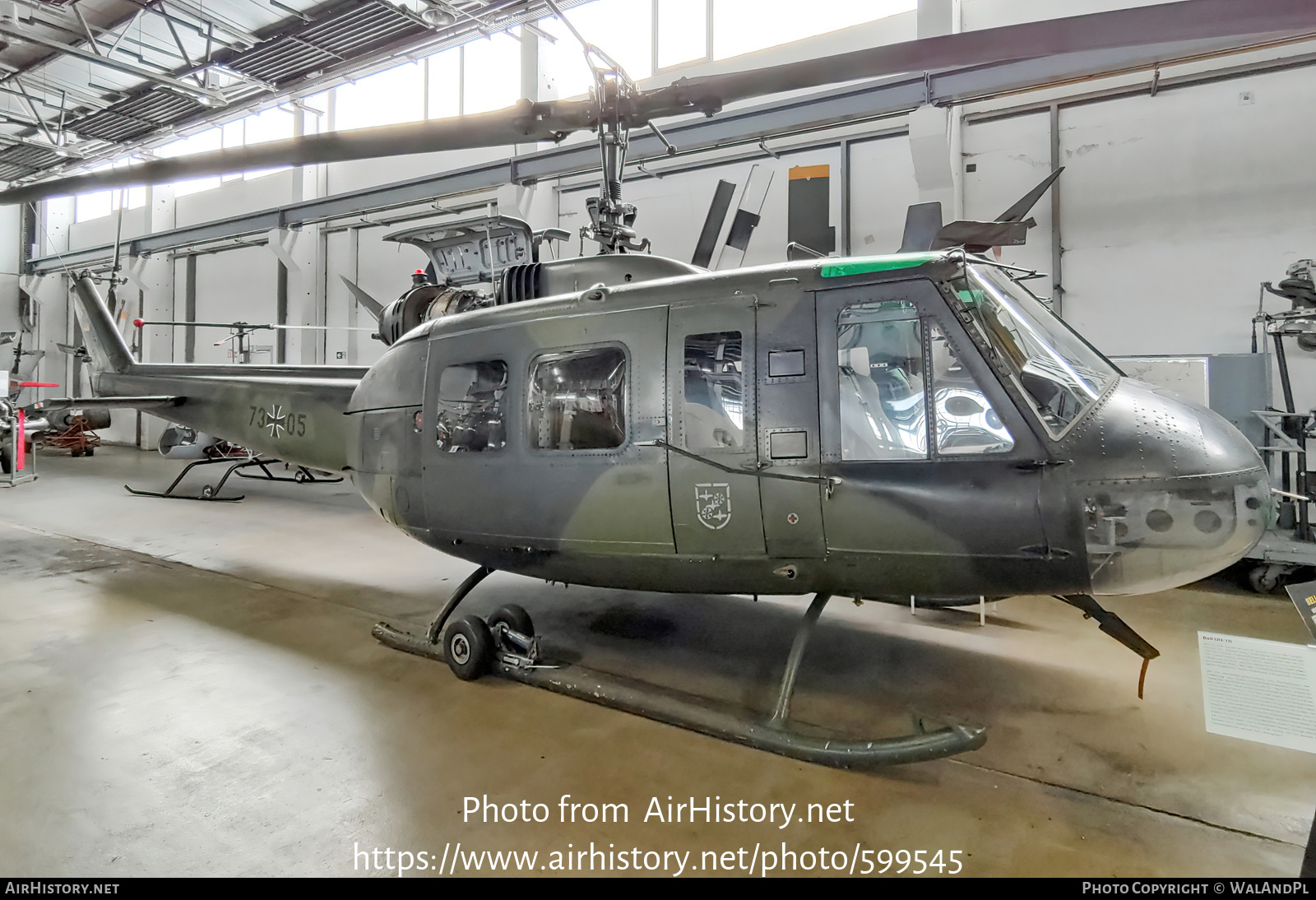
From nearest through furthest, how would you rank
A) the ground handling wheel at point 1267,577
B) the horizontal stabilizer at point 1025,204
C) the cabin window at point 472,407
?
the cabin window at point 472,407 < the horizontal stabilizer at point 1025,204 < the ground handling wheel at point 1267,577

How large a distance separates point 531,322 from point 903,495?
2166mm

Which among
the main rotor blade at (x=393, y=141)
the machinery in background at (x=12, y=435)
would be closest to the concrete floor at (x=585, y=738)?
the main rotor blade at (x=393, y=141)

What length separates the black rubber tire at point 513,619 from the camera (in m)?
3.98

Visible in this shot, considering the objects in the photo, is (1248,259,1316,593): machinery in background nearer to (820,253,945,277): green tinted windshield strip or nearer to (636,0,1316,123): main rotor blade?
(636,0,1316,123): main rotor blade

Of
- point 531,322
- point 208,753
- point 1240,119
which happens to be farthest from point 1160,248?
point 208,753

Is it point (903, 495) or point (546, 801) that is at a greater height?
point (903, 495)

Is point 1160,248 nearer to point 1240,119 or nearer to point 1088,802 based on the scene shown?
point 1240,119

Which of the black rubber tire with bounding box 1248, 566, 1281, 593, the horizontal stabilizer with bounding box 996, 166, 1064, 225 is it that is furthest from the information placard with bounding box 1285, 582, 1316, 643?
the black rubber tire with bounding box 1248, 566, 1281, 593

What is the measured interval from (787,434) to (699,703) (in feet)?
4.49

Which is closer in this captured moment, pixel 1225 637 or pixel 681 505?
pixel 1225 637

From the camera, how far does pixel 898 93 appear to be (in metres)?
7.15

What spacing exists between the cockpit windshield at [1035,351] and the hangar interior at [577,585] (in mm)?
999

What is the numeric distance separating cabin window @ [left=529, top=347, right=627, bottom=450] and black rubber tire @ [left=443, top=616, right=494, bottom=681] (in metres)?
1.08

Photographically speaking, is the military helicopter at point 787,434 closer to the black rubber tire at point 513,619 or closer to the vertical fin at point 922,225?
the black rubber tire at point 513,619
